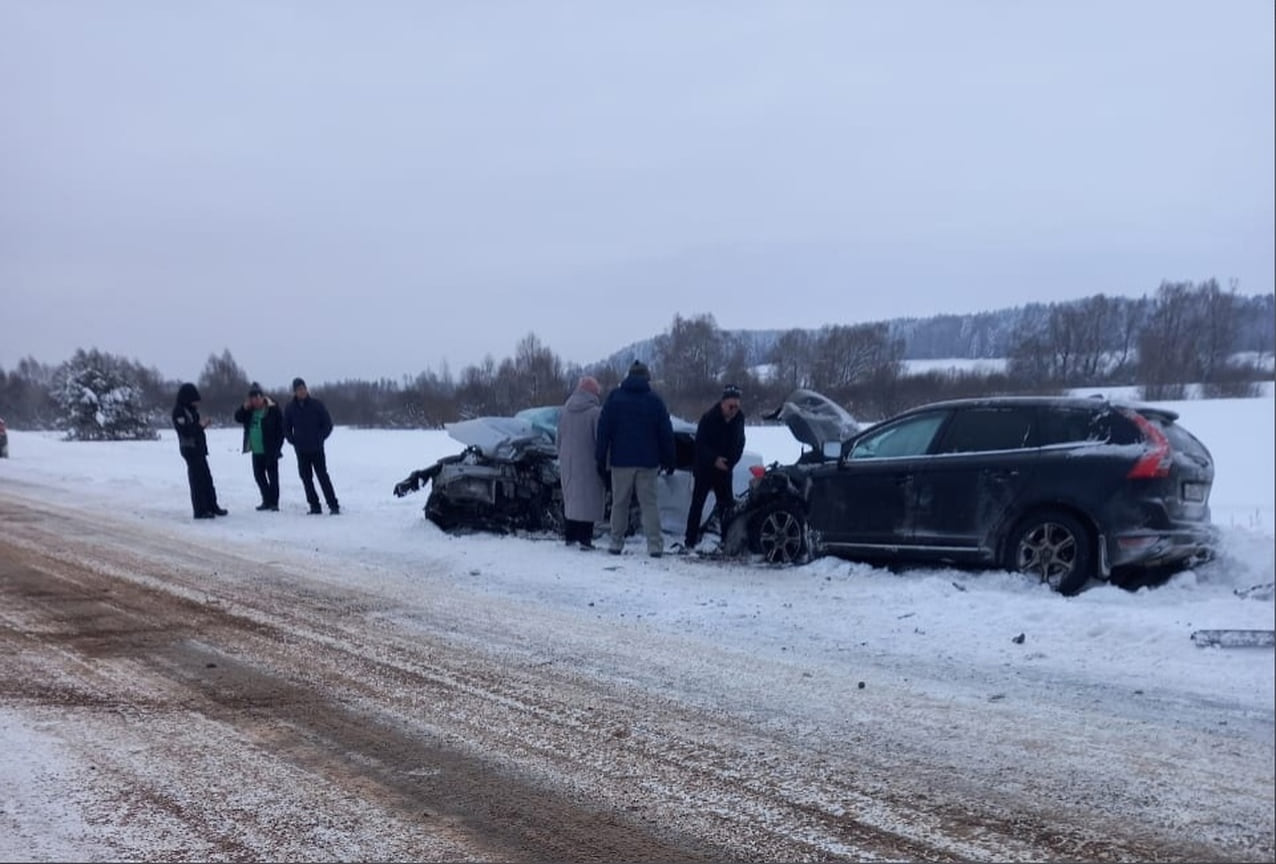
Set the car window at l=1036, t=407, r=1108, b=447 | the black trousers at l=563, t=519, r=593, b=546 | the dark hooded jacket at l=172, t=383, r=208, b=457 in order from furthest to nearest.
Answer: the dark hooded jacket at l=172, t=383, r=208, b=457 < the black trousers at l=563, t=519, r=593, b=546 < the car window at l=1036, t=407, r=1108, b=447

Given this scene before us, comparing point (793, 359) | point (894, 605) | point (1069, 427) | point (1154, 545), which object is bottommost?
point (894, 605)

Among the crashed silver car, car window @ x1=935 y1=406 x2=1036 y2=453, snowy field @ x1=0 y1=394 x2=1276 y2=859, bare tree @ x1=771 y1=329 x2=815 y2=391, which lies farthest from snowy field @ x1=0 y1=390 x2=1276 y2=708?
car window @ x1=935 y1=406 x2=1036 y2=453

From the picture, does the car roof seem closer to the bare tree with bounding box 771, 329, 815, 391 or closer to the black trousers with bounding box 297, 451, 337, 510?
the bare tree with bounding box 771, 329, 815, 391

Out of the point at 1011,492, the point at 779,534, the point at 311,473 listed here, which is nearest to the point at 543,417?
the point at 311,473

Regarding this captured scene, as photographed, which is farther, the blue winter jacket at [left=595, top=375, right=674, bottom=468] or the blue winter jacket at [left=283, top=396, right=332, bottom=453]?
the blue winter jacket at [left=283, top=396, right=332, bottom=453]

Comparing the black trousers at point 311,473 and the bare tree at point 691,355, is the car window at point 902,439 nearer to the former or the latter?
the bare tree at point 691,355

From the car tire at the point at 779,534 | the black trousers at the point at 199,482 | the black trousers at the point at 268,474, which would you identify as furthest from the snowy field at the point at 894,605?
the black trousers at the point at 268,474

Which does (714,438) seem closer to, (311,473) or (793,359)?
(793,359)

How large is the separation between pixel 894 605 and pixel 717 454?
2934 millimetres

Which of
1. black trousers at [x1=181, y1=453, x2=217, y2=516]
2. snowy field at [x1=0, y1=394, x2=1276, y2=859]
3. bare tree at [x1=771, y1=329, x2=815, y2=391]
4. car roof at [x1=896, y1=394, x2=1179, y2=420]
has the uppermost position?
bare tree at [x1=771, y1=329, x2=815, y2=391]

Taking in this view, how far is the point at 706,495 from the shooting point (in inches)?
379

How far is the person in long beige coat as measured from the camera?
9578 mm

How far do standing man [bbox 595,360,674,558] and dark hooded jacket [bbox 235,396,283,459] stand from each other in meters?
5.71

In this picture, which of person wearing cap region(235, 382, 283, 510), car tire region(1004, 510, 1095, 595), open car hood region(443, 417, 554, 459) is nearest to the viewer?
car tire region(1004, 510, 1095, 595)
